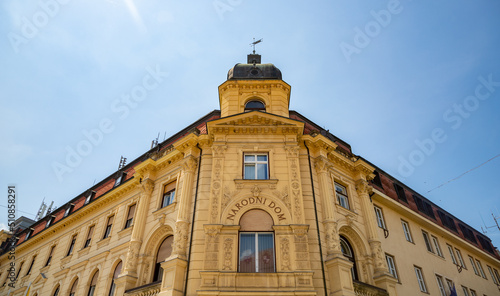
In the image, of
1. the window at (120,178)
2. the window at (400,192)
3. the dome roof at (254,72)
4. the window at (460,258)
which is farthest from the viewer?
the window at (460,258)

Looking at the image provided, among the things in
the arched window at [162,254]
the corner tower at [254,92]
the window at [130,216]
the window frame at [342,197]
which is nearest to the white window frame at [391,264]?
the window frame at [342,197]

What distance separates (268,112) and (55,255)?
77.6 feet

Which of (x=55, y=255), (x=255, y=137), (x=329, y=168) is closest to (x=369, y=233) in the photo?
(x=329, y=168)

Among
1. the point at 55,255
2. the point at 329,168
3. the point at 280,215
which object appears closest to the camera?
the point at 280,215

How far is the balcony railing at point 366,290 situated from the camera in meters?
17.3

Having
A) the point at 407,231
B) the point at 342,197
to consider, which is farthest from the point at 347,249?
the point at 407,231

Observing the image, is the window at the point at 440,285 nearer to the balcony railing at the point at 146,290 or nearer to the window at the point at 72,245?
the balcony railing at the point at 146,290

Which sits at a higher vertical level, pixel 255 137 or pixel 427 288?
pixel 255 137

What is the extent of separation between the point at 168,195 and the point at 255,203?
6978mm

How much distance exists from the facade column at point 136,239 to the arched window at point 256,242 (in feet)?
23.7

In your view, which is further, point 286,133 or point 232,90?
point 232,90

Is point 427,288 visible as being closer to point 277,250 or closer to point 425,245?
point 425,245

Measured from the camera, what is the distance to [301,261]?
1608 cm

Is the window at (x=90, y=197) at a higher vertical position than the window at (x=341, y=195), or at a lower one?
higher
